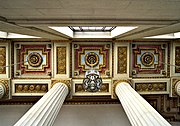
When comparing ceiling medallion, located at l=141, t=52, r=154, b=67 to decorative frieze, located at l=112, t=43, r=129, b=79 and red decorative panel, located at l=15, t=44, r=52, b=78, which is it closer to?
decorative frieze, located at l=112, t=43, r=129, b=79

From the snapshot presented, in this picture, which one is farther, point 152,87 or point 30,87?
point 152,87

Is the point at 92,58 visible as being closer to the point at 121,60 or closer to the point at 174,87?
the point at 121,60

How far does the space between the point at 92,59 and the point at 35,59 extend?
2157 millimetres

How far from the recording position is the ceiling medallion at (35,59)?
7.34 m

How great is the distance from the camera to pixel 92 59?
7.47 m

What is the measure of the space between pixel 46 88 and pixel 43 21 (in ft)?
15.5

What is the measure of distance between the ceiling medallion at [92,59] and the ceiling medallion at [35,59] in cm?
174

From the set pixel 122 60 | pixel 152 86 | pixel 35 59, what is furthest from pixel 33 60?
pixel 152 86

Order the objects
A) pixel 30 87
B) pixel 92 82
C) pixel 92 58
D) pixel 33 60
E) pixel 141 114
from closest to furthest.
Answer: pixel 141 114
pixel 92 82
pixel 30 87
pixel 33 60
pixel 92 58

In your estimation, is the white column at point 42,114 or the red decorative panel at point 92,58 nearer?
the white column at point 42,114

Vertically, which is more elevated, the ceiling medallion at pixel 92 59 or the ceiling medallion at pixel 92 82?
the ceiling medallion at pixel 92 59

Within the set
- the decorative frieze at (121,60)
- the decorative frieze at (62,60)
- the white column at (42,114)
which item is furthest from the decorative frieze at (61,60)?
the white column at (42,114)

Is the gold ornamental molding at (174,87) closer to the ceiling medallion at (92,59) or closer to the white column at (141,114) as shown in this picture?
the ceiling medallion at (92,59)

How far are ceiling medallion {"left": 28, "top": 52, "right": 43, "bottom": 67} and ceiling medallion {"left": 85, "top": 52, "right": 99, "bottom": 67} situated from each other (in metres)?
1.74
